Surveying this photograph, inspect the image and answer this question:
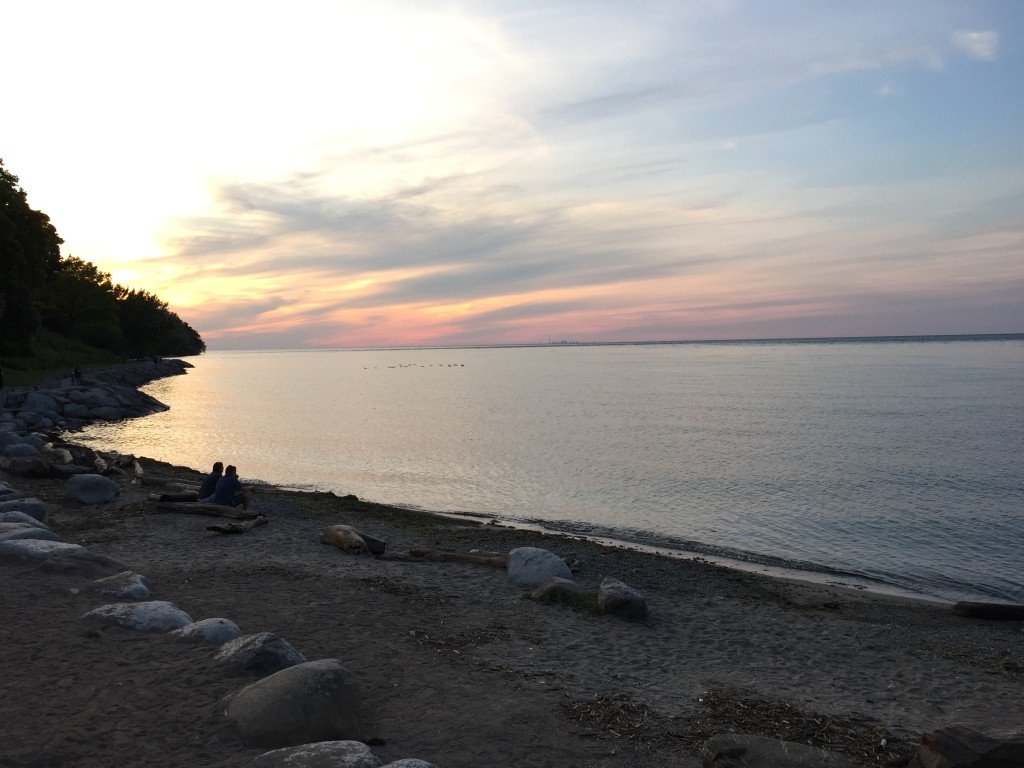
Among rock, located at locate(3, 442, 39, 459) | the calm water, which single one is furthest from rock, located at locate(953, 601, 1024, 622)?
rock, located at locate(3, 442, 39, 459)

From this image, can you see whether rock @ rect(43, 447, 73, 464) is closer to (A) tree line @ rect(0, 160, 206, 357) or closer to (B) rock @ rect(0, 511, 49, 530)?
(B) rock @ rect(0, 511, 49, 530)

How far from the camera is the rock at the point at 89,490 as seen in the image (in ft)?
67.9

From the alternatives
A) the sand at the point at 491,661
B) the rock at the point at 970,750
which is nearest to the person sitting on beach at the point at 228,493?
the sand at the point at 491,661

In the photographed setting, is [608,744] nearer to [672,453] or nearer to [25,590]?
[25,590]

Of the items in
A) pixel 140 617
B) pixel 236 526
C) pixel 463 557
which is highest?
pixel 140 617

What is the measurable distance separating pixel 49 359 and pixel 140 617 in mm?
84574

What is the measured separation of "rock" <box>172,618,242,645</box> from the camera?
9.77m

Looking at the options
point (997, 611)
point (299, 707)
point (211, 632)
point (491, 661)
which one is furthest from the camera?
point (997, 611)

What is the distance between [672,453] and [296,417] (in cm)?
3800

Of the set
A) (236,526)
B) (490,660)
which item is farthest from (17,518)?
(490,660)

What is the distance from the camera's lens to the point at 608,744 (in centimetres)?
796

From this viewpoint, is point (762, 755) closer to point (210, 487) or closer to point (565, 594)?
point (565, 594)

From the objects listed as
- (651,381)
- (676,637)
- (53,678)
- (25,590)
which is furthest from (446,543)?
(651,381)

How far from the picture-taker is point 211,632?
9.84 metres
